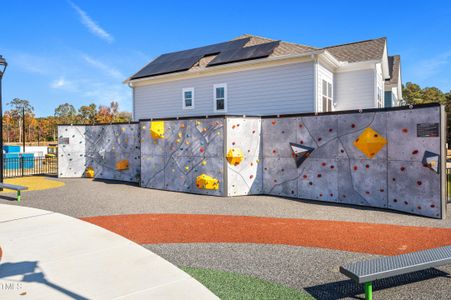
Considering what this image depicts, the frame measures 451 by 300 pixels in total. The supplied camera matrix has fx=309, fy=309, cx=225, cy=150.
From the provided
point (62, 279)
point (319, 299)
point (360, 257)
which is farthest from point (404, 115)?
point (62, 279)

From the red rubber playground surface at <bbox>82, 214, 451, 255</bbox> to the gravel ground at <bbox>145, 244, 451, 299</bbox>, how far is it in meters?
0.43

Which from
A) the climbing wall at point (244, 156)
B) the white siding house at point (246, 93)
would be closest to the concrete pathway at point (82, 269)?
the climbing wall at point (244, 156)

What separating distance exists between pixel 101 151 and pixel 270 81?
10.2 m

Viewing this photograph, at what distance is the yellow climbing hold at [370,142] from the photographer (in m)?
9.56

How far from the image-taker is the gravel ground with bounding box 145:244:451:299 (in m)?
4.31

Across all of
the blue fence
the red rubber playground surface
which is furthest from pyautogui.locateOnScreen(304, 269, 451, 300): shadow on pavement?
the blue fence

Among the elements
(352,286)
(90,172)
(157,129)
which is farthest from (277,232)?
(90,172)

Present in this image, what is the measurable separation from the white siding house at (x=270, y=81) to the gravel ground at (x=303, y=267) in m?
9.29

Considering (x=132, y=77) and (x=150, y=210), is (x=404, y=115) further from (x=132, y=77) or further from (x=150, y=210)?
(x=132, y=77)

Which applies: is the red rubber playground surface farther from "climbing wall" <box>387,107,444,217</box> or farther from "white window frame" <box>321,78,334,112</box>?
"white window frame" <box>321,78,334,112</box>

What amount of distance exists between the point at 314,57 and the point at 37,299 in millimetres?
12966

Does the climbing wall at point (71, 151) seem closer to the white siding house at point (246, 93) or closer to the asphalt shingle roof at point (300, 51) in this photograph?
the white siding house at point (246, 93)

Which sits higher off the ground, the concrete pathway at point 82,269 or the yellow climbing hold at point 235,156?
the yellow climbing hold at point 235,156

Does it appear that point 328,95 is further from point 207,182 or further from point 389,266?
point 389,266
